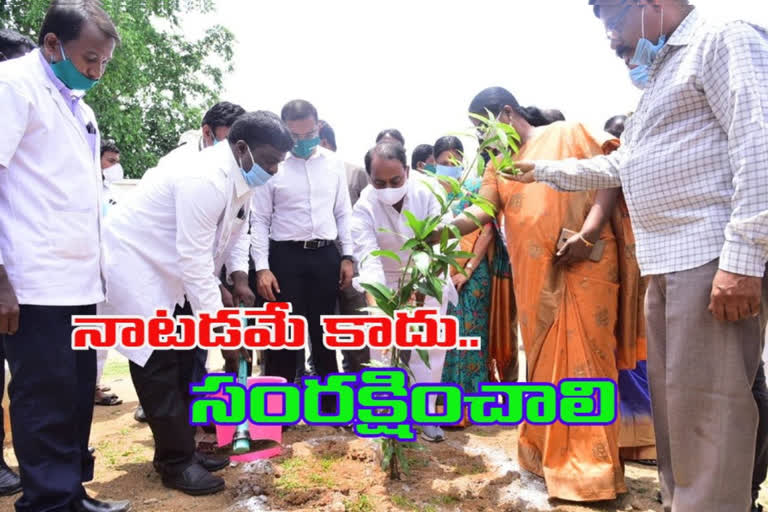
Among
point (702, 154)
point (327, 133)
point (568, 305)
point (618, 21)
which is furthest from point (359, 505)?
point (327, 133)

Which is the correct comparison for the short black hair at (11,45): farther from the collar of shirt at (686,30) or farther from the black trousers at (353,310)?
the collar of shirt at (686,30)

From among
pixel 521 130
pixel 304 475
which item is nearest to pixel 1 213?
pixel 304 475

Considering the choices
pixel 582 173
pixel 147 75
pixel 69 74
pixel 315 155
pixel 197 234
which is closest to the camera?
pixel 69 74

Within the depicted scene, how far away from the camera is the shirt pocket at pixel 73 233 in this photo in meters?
2.16

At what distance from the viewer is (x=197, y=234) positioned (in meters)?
2.59

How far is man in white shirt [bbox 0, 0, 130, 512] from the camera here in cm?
209

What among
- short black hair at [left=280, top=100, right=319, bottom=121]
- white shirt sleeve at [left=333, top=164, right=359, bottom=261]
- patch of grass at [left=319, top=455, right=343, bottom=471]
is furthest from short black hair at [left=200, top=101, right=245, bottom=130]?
patch of grass at [left=319, top=455, right=343, bottom=471]

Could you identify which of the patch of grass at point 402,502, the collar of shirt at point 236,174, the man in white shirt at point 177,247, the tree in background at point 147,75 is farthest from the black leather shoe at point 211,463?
the tree in background at point 147,75

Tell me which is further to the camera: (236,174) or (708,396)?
(236,174)

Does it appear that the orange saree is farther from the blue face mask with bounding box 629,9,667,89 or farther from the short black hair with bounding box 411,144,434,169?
the short black hair with bounding box 411,144,434,169

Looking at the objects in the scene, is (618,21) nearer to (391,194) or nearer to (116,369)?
(391,194)

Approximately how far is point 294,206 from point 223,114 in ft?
2.30

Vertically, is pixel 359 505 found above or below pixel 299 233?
below

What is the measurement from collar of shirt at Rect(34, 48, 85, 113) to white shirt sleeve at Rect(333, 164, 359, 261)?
1801 mm
